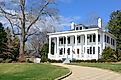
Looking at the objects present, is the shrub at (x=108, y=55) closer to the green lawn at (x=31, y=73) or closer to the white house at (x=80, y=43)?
the white house at (x=80, y=43)

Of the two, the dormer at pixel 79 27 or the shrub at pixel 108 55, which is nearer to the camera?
the shrub at pixel 108 55

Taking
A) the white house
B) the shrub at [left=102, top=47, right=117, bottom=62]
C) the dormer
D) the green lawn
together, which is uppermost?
the dormer

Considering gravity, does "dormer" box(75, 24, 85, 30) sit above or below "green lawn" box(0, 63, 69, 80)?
above

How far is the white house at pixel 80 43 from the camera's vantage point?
50891 millimetres

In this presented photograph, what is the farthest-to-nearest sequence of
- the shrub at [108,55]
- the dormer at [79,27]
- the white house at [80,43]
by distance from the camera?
the dormer at [79,27] < the white house at [80,43] < the shrub at [108,55]

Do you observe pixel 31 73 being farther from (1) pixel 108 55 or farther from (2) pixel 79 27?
(2) pixel 79 27

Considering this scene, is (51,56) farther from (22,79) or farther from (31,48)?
(22,79)

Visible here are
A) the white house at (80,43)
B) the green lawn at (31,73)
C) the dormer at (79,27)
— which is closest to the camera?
the green lawn at (31,73)

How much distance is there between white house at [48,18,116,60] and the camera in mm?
50891

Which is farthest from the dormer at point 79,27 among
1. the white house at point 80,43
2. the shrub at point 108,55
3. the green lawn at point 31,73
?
the green lawn at point 31,73

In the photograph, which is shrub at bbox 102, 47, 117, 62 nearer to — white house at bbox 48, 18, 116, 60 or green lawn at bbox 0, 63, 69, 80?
white house at bbox 48, 18, 116, 60

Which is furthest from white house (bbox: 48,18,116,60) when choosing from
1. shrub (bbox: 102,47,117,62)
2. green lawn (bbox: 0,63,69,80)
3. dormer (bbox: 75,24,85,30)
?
green lawn (bbox: 0,63,69,80)

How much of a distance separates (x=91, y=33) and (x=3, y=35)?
1737 centimetres

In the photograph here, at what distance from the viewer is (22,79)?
16062mm
